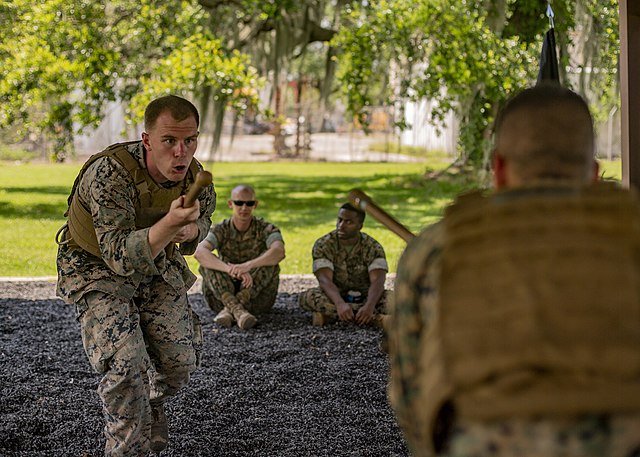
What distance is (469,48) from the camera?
11.9m

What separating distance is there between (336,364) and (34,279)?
13.7ft

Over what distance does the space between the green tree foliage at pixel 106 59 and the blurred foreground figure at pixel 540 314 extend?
1090 centimetres

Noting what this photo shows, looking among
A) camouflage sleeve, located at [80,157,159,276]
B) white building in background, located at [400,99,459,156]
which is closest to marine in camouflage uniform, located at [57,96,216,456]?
camouflage sleeve, located at [80,157,159,276]

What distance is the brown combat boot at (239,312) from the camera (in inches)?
277

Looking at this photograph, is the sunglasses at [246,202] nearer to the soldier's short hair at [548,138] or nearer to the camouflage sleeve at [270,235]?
the camouflage sleeve at [270,235]

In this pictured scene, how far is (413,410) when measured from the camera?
77.4 inches

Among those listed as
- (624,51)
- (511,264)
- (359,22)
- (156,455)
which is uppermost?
(359,22)

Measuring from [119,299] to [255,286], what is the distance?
369cm

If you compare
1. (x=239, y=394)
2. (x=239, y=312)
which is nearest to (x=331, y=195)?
(x=239, y=312)

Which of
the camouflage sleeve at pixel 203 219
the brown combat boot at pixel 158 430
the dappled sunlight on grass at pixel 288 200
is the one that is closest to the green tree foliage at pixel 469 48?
the dappled sunlight on grass at pixel 288 200

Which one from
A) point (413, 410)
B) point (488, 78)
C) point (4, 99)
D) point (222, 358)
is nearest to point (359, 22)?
point (488, 78)

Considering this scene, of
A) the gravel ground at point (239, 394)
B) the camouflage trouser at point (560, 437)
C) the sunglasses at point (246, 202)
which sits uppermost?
the sunglasses at point (246, 202)

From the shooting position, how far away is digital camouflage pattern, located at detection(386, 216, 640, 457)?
1.74 metres

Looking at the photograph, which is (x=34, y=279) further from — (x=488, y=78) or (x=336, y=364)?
(x=488, y=78)
